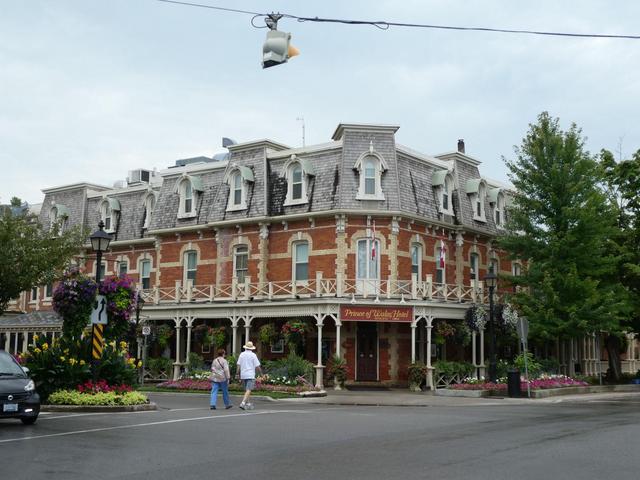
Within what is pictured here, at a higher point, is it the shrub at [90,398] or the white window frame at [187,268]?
the white window frame at [187,268]

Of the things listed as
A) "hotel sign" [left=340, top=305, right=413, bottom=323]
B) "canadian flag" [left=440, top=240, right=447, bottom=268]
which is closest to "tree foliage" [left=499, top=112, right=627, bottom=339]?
"canadian flag" [left=440, top=240, right=447, bottom=268]

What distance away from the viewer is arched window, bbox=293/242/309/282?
3334 centimetres

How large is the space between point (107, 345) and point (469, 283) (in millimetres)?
19861

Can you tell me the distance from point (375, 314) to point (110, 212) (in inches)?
725

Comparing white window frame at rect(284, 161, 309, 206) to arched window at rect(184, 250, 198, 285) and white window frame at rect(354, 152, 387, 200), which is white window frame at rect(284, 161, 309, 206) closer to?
white window frame at rect(354, 152, 387, 200)

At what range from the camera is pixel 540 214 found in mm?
32625

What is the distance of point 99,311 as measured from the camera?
2009 cm

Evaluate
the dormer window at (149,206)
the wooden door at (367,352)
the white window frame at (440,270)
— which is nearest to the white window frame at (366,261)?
the wooden door at (367,352)

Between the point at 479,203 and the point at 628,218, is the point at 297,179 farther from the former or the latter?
the point at 628,218

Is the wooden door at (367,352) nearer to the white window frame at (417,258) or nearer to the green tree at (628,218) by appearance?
the white window frame at (417,258)

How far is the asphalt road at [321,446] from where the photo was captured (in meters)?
9.51

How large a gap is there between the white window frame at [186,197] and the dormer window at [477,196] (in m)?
13.1

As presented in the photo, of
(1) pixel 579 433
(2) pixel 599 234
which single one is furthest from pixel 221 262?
(1) pixel 579 433

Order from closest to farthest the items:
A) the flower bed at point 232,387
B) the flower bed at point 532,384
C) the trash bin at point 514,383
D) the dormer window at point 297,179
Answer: the trash bin at point 514,383 → the flower bed at point 532,384 → the flower bed at point 232,387 → the dormer window at point 297,179
